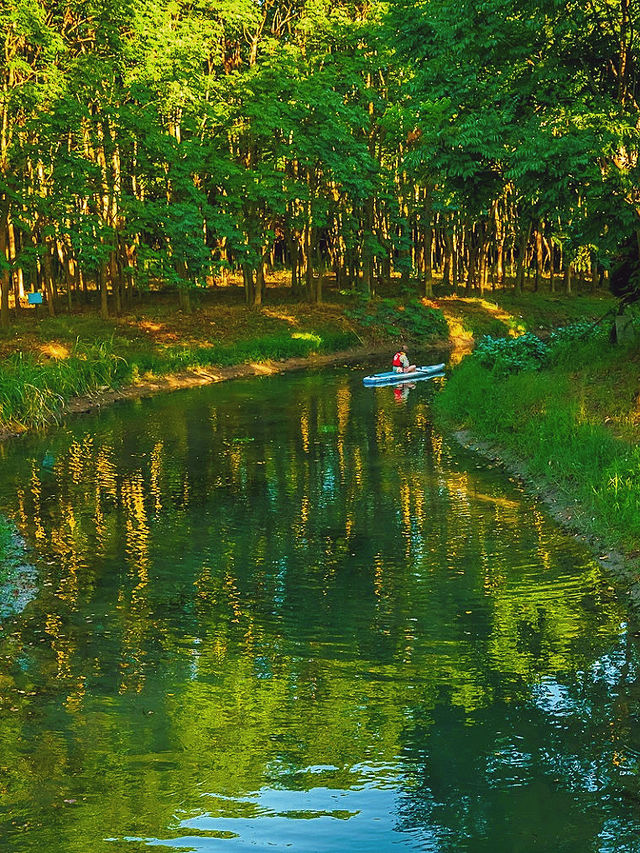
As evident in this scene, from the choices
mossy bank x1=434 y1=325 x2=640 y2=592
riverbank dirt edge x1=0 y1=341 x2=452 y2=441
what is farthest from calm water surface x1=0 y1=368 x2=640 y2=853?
riverbank dirt edge x1=0 y1=341 x2=452 y2=441

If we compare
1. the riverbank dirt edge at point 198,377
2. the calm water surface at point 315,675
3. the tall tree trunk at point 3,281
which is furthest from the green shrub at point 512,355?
the tall tree trunk at point 3,281

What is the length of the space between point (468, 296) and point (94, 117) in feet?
85.8

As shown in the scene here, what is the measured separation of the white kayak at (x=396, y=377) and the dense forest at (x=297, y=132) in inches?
228

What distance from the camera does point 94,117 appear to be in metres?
35.3

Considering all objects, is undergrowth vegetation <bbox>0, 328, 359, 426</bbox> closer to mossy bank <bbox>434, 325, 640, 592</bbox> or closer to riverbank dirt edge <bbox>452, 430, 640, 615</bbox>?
mossy bank <bbox>434, 325, 640, 592</bbox>

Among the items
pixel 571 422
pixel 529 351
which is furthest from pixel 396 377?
pixel 571 422

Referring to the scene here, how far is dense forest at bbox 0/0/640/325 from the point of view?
67.1 ft

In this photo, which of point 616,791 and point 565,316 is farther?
point 565,316

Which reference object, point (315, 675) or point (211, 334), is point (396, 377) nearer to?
point (211, 334)

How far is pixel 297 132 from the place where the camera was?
42.6 metres

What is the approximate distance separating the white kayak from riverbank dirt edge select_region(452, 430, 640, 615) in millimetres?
10792

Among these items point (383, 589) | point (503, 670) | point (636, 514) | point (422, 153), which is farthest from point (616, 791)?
point (422, 153)

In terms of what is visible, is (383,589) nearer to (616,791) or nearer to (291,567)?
(291,567)

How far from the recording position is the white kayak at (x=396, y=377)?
33625 mm
